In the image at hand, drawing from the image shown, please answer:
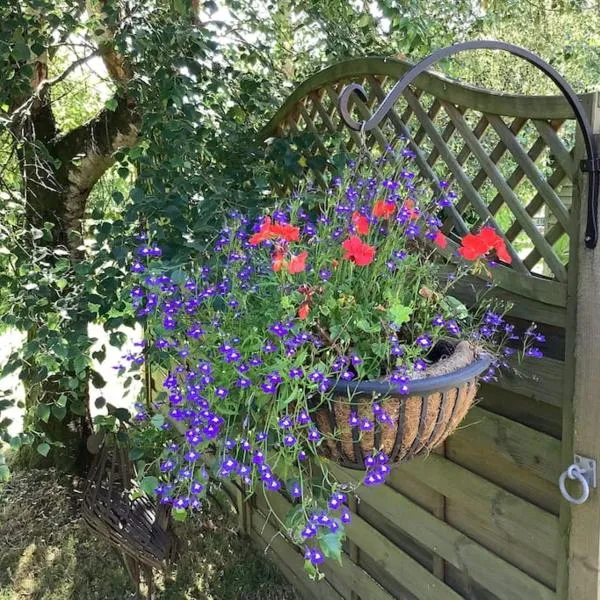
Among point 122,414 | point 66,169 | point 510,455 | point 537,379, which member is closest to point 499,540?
point 510,455

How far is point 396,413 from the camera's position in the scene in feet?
3.58

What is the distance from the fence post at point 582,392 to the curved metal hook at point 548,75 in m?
0.03

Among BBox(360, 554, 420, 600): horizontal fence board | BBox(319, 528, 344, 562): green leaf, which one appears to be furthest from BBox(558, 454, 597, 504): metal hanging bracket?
BBox(360, 554, 420, 600): horizontal fence board

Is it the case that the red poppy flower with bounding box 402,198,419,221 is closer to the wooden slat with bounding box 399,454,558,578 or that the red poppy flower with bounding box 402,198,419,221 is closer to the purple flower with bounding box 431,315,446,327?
the purple flower with bounding box 431,315,446,327

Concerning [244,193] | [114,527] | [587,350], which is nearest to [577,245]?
[587,350]

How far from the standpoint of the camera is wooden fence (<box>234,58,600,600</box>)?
49.5 inches

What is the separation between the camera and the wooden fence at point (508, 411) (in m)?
1.26

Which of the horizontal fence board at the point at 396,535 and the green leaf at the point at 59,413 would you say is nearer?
the horizontal fence board at the point at 396,535

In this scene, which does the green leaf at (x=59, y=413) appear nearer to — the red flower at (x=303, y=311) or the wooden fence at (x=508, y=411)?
the wooden fence at (x=508, y=411)

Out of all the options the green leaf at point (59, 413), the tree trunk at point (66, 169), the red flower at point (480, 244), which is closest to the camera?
the red flower at point (480, 244)

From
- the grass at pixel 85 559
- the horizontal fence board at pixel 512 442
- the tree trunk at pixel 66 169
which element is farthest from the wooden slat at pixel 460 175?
the grass at pixel 85 559

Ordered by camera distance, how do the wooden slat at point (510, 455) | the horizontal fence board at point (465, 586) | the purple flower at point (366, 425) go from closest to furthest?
the purple flower at point (366, 425), the wooden slat at point (510, 455), the horizontal fence board at point (465, 586)

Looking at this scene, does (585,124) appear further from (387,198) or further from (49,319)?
(49,319)

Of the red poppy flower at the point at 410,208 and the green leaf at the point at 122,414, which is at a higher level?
the red poppy flower at the point at 410,208
